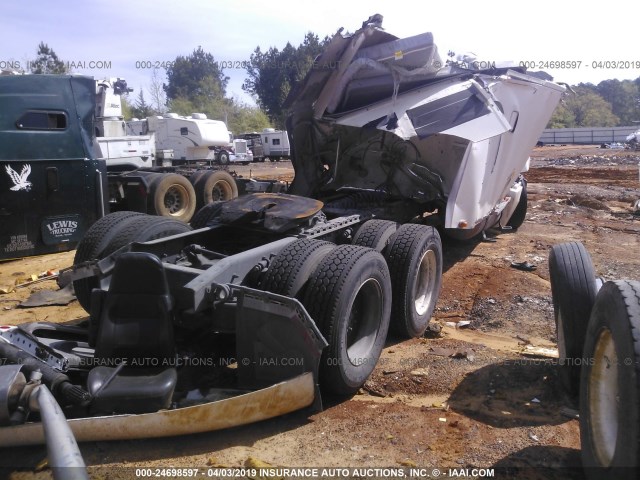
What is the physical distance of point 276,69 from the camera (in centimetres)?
5525

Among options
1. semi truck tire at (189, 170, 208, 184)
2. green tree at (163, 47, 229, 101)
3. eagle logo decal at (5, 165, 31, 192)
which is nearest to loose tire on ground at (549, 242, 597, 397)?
eagle logo decal at (5, 165, 31, 192)

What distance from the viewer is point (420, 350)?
4980mm

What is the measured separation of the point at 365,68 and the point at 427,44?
75 cm

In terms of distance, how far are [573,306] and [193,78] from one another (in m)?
91.2

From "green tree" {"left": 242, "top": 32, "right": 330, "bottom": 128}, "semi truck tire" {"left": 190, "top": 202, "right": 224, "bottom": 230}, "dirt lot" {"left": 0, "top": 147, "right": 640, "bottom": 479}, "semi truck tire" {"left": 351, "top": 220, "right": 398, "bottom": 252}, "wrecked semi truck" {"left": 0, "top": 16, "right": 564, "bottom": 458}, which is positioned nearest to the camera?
"dirt lot" {"left": 0, "top": 147, "right": 640, "bottom": 479}

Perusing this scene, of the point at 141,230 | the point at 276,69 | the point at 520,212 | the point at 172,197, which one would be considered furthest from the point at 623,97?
the point at 141,230

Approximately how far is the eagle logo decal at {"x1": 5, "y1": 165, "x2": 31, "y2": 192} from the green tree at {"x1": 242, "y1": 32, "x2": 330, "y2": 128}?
4678 centimetres

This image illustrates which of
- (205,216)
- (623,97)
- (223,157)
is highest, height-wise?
(623,97)

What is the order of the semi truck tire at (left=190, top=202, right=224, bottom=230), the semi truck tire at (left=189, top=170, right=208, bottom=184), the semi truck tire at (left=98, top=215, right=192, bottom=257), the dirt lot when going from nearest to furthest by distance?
the dirt lot
the semi truck tire at (left=98, top=215, right=192, bottom=257)
the semi truck tire at (left=190, top=202, right=224, bottom=230)
the semi truck tire at (left=189, top=170, right=208, bottom=184)

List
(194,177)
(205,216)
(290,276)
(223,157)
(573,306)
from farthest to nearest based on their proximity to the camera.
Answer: (223,157)
(194,177)
(205,216)
(290,276)
(573,306)

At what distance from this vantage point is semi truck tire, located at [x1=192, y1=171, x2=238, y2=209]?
11.1 m

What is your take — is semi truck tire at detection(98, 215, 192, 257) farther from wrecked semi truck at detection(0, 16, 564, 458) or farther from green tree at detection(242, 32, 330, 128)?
green tree at detection(242, 32, 330, 128)

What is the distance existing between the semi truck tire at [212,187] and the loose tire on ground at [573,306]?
25.2 feet

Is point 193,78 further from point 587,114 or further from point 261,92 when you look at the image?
point 587,114
